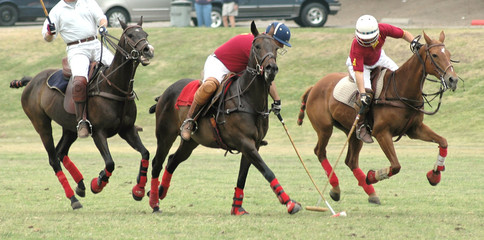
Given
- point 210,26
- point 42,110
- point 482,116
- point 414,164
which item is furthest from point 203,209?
point 210,26

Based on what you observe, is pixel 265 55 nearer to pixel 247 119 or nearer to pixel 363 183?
pixel 247 119

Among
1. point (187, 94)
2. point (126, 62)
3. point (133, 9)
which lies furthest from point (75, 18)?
point (133, 9)

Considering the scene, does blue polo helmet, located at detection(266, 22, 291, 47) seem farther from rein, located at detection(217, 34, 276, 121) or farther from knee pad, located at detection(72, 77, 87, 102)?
knee pad, located at detection(72, 77, 87, 102)

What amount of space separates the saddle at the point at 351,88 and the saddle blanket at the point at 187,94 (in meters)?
2.55

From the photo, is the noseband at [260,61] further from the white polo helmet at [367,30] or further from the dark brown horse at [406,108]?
the dark brown horse at [406,108]

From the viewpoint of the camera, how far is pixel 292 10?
3303 cm

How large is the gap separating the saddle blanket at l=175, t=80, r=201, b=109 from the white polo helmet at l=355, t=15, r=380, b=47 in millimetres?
2340

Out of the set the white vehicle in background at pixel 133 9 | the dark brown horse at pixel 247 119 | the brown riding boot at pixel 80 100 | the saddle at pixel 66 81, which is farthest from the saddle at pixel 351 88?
the white vehicle in background at pixel 133 9

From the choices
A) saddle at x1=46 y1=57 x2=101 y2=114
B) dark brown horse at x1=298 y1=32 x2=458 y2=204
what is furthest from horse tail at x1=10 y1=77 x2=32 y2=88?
dark brown horse at x1=298 y1=32 x2=458 y2=204

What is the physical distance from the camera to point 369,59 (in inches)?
499

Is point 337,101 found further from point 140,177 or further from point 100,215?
point 100,215

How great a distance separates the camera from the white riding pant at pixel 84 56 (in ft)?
41.0

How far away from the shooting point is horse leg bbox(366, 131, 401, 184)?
11.7 metres

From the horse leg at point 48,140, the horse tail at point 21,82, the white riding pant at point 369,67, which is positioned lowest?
the horse leg at point 48,140
